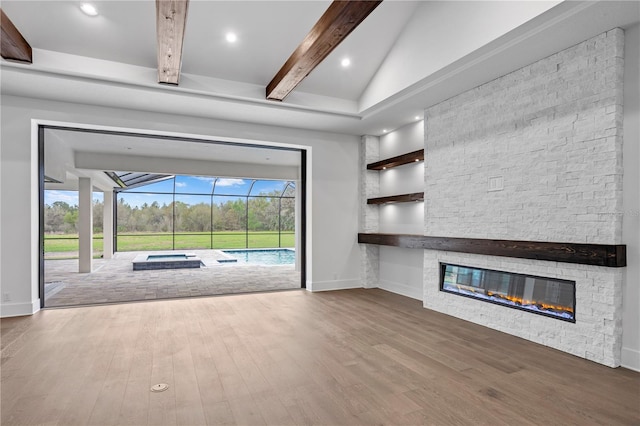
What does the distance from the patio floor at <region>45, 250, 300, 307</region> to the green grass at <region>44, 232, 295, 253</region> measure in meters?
3.18

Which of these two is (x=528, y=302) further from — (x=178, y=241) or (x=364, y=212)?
(x=178, y=241)

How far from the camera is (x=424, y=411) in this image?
2.29 m

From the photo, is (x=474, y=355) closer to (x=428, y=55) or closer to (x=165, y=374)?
(x=165, y=374)

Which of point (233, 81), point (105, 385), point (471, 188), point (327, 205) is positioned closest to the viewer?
point (105, 385)

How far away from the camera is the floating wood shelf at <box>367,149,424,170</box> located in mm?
5418

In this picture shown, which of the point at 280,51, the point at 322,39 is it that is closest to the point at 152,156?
the point at 280,51

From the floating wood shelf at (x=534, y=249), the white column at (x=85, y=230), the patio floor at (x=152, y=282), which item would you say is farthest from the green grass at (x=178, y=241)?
the floating wood shelf at (x=534, y=249)

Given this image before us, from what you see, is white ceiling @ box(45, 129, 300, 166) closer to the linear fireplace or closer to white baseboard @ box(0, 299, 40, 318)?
white baseboard @ box(0, 299, 40, 318)

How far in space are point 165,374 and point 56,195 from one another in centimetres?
1236

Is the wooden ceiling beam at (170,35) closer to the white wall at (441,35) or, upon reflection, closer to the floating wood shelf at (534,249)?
the white wall at (441,35)

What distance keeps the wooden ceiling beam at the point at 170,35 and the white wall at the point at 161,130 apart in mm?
1324

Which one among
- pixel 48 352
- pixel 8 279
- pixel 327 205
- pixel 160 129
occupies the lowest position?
pixel 48 352

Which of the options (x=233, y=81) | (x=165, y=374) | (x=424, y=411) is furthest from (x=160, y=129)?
(x=424, y=411)

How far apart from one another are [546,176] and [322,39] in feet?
8.31
